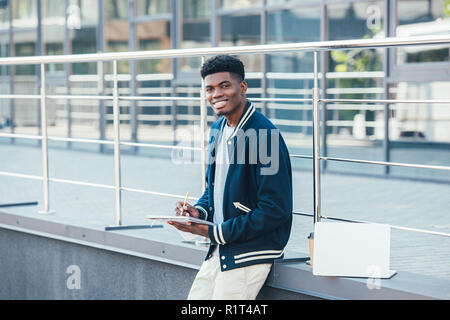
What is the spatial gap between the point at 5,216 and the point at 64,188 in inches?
89.1

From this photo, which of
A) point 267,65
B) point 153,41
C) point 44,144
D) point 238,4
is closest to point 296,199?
point 44,144

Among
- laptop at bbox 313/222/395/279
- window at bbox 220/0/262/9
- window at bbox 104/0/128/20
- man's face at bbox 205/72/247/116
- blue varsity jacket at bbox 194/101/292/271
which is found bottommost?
laptop at bbox 313/222/395/279

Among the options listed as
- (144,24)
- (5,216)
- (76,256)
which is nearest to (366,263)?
(76,256)

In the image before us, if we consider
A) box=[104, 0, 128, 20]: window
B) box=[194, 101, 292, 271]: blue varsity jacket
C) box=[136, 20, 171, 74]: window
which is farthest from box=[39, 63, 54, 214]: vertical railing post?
box=[104, 0, 128, 20]: window

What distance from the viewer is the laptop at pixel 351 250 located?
151 inches

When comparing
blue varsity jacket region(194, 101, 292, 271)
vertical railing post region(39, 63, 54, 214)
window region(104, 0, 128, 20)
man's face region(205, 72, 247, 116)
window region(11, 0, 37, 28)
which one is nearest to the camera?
blue varsity jacket region(194, 101, 292, 271)

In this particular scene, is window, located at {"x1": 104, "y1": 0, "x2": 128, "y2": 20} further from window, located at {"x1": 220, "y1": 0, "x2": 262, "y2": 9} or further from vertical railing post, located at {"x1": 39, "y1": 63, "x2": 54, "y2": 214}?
vertical railing post, located at {"x1": 39, "y1": 63, "x2": 54, "y2": 214}

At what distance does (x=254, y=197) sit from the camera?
3.76m

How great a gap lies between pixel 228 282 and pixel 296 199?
4.12 metres

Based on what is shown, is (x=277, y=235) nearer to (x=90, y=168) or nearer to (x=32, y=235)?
(x=32, y=235)

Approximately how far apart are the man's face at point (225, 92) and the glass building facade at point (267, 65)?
224 inches

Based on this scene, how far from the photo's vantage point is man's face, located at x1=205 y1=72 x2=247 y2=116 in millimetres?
3734

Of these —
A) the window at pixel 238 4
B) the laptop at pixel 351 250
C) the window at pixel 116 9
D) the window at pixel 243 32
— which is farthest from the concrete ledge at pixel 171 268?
the window at pixel 116 9

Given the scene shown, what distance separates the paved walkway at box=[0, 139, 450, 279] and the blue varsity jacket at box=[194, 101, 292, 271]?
49.1 inches
